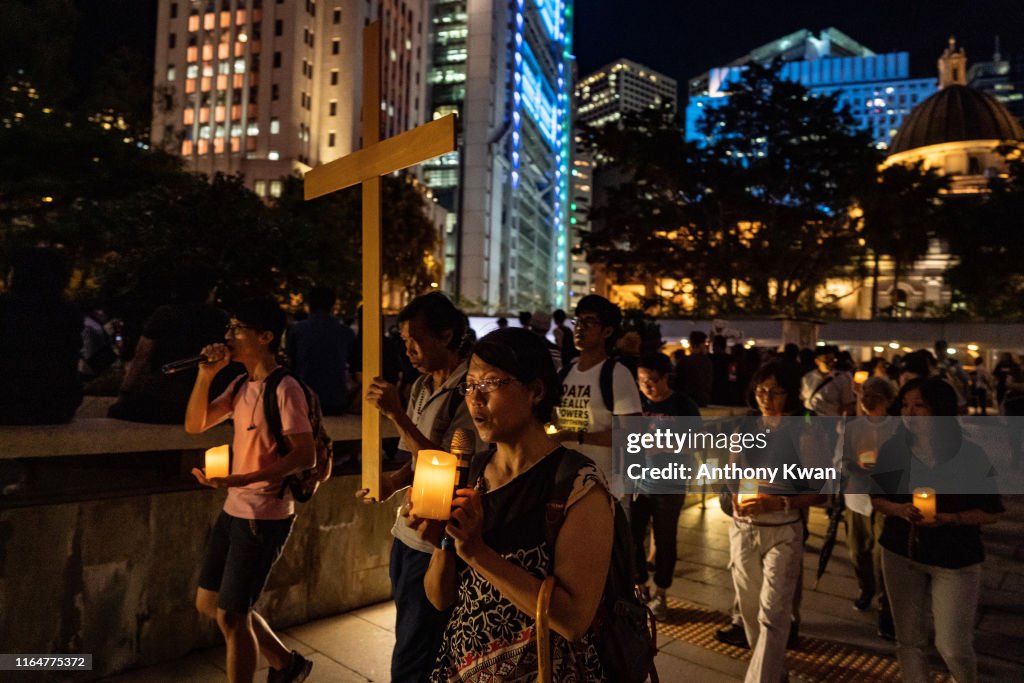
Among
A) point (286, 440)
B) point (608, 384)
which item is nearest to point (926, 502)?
point (608, 384)

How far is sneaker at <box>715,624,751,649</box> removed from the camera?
4.74m

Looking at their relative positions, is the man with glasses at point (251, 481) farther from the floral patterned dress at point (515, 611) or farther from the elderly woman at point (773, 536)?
the elderly woman at point (773, 536)

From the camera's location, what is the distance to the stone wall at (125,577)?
360 cm

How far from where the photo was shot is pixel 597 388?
4.26 m

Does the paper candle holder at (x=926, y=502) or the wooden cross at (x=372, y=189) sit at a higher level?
the wooden cross at (x=372, y=189)

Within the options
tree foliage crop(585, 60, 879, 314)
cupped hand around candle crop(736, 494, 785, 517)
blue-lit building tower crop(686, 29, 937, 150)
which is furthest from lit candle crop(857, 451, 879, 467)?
blue-lit building tower crop(686, 29, 937, 150)

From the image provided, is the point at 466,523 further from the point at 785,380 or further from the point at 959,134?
the point at 959,134

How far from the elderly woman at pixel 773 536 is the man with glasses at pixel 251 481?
7.62 ft

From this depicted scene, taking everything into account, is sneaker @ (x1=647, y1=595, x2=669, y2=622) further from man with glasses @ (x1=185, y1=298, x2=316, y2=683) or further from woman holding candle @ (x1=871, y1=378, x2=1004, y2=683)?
man with glasses @ (x1=185, y1=298, x2=316, y2=683)

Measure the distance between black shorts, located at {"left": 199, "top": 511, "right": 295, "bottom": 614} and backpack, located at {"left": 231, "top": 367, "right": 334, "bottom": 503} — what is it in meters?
0.18

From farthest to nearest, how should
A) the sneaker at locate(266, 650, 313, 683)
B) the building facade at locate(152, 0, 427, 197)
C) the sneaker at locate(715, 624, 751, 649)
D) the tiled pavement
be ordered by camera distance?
the building facade at locate(152, 0, 427, 197), the sneaker at locate(715, 624, 751, 649), the tiled pavement, the sneaker at locate(266, 650, 313, 683)

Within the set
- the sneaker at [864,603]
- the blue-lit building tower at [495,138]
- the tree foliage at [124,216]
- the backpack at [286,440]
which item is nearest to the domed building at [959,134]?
the blue-lit building tower at [495,138]

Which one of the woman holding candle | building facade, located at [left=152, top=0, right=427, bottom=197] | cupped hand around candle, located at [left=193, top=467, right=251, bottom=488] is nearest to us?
cupped hand around candle, located at [left=193, top=467, right=251, bottom=488]

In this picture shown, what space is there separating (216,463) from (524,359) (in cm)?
183
